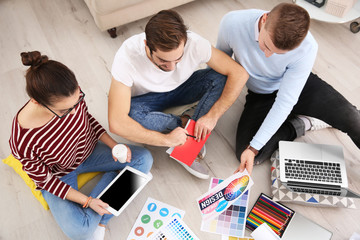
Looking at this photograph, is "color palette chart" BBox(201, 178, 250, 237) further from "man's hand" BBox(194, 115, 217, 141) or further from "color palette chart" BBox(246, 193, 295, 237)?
"man's hand" BBox(194, 115, 217, 141)

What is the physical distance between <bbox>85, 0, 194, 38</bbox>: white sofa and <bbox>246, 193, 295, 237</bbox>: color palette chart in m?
1.48

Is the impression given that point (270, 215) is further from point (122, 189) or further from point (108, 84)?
point (108, 84)

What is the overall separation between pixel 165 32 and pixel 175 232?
0.98 m

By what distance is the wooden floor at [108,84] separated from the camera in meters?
1.70

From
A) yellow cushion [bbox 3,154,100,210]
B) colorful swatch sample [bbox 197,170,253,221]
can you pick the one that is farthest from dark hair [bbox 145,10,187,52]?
yellow cushion [bbox 3,154,100,210]

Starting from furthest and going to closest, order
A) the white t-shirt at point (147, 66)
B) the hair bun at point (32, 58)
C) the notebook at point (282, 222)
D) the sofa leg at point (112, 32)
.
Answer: the sofa leg at point (112, 32) → the notebook at point (282, 222) → the white t-shirt at point (147, 66) → the hair bun at point (32, 58)

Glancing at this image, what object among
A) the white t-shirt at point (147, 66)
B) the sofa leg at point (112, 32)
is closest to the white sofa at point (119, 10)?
the sofa leg at point (112, 32)

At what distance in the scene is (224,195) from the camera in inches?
65.0

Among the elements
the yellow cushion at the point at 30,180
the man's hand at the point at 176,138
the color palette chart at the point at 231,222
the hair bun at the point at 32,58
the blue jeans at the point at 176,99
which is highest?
the hair bun at the point at 32,58

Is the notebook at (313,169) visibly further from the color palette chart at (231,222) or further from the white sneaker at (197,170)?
the white sneaker at (197,170)

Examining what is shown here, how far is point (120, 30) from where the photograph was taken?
2.45m

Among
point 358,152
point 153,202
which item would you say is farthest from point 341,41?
point 153,202

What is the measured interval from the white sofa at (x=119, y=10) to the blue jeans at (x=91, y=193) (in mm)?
925

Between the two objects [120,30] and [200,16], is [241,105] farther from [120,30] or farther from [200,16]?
[120,30]
